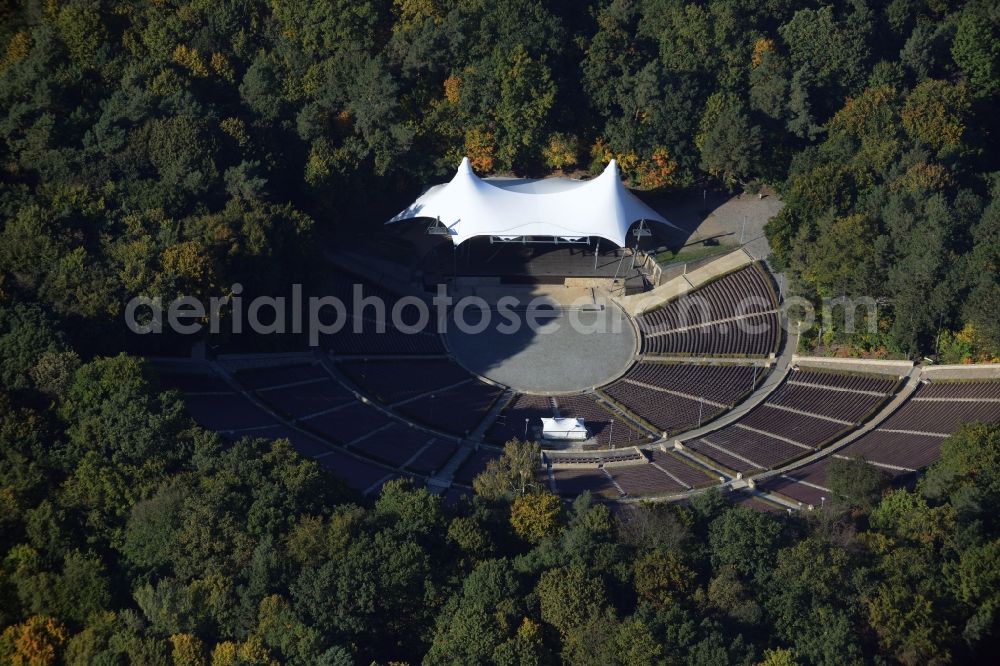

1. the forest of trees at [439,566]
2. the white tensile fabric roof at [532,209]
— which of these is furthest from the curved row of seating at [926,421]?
the white tensile fabric roof at [532,209]

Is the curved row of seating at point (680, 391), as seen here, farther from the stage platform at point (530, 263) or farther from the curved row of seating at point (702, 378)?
the stage platform at point (530, 263)

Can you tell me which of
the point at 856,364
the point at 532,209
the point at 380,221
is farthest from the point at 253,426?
the point at 856,364

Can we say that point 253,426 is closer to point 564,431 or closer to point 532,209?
point 564,431

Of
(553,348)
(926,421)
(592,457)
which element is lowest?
(592,457)

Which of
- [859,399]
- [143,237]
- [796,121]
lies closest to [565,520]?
[859,399]

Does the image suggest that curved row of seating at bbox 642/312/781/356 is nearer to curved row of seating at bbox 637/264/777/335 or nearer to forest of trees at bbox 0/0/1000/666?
curved row of seating at bbox 637/264/777/335

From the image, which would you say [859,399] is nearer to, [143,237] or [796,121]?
[796,121]

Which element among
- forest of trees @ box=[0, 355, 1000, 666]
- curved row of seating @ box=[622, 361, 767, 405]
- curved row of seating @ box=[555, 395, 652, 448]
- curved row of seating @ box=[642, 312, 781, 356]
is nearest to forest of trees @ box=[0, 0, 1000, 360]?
curved row of seating @ box=[642, 312, 781, 356]
